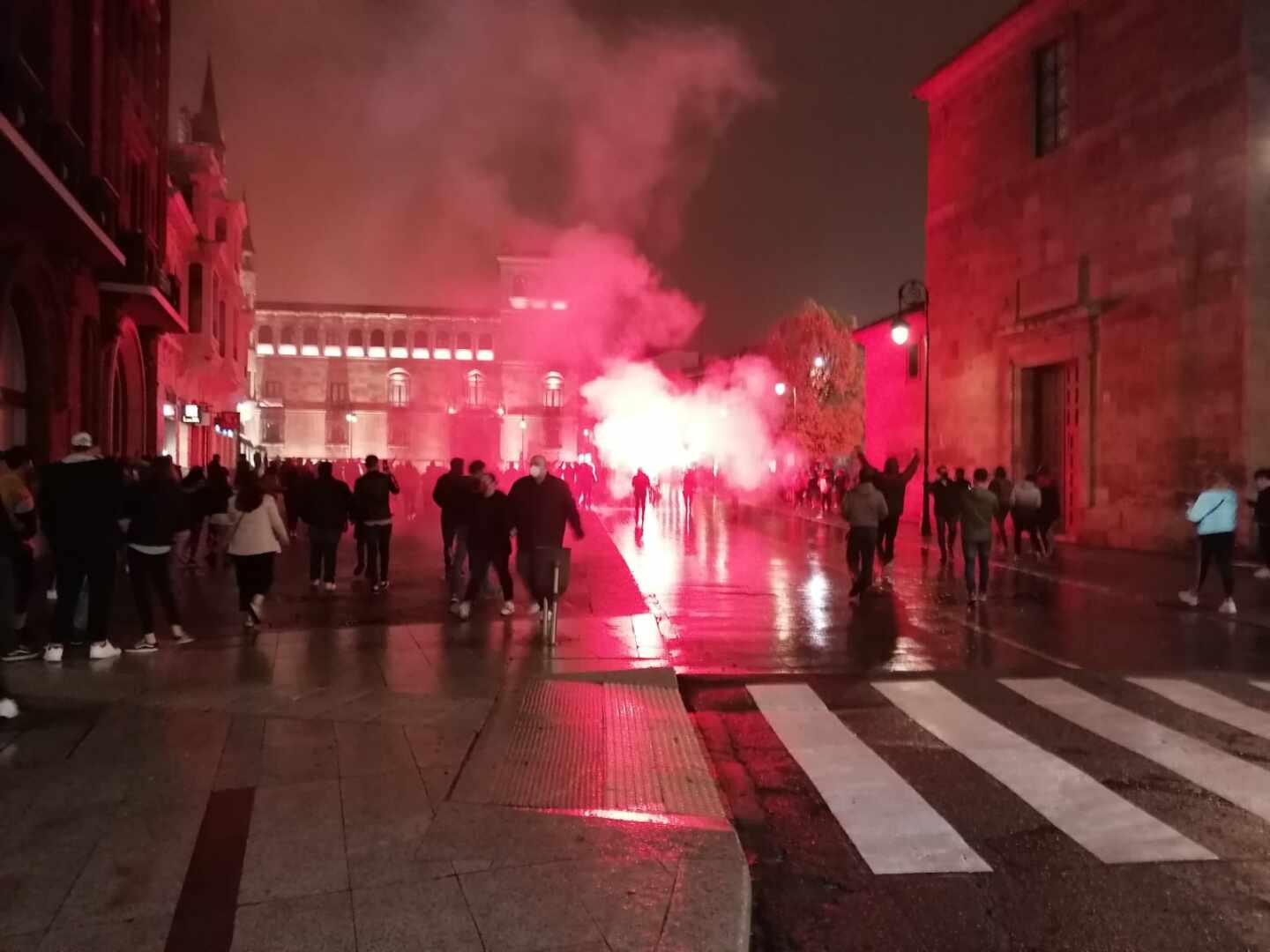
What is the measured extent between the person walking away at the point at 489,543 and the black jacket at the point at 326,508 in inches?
78.5

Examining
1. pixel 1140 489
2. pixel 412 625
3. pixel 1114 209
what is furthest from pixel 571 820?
pixel 1114 209

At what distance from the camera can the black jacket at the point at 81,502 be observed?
23.4 ft

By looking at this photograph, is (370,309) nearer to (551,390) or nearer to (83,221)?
(551,390)

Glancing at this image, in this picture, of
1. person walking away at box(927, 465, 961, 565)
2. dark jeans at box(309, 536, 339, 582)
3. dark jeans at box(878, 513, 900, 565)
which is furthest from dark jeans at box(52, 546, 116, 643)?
person walking away at box(927, 465, 961, 565)

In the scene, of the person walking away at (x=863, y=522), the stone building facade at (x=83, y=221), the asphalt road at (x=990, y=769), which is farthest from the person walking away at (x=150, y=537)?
the person walking away at (x=863, y=522)

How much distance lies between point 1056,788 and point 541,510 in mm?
4900

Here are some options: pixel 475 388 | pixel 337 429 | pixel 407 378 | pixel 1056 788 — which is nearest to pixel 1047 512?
pixel 1056 788

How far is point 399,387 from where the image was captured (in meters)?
77.1

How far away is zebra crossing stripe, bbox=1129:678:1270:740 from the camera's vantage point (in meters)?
6.20

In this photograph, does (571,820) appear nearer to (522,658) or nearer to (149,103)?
(522,658)

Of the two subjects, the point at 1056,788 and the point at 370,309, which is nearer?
the point at 1056,788

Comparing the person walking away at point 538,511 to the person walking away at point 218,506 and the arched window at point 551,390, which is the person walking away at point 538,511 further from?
the arched window at point 551,390

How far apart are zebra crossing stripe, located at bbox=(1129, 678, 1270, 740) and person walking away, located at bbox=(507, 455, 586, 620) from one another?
466cm

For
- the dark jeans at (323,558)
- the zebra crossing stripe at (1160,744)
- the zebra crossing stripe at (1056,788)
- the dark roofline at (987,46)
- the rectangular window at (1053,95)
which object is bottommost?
the zebra crossing stripe at (1056,788)
